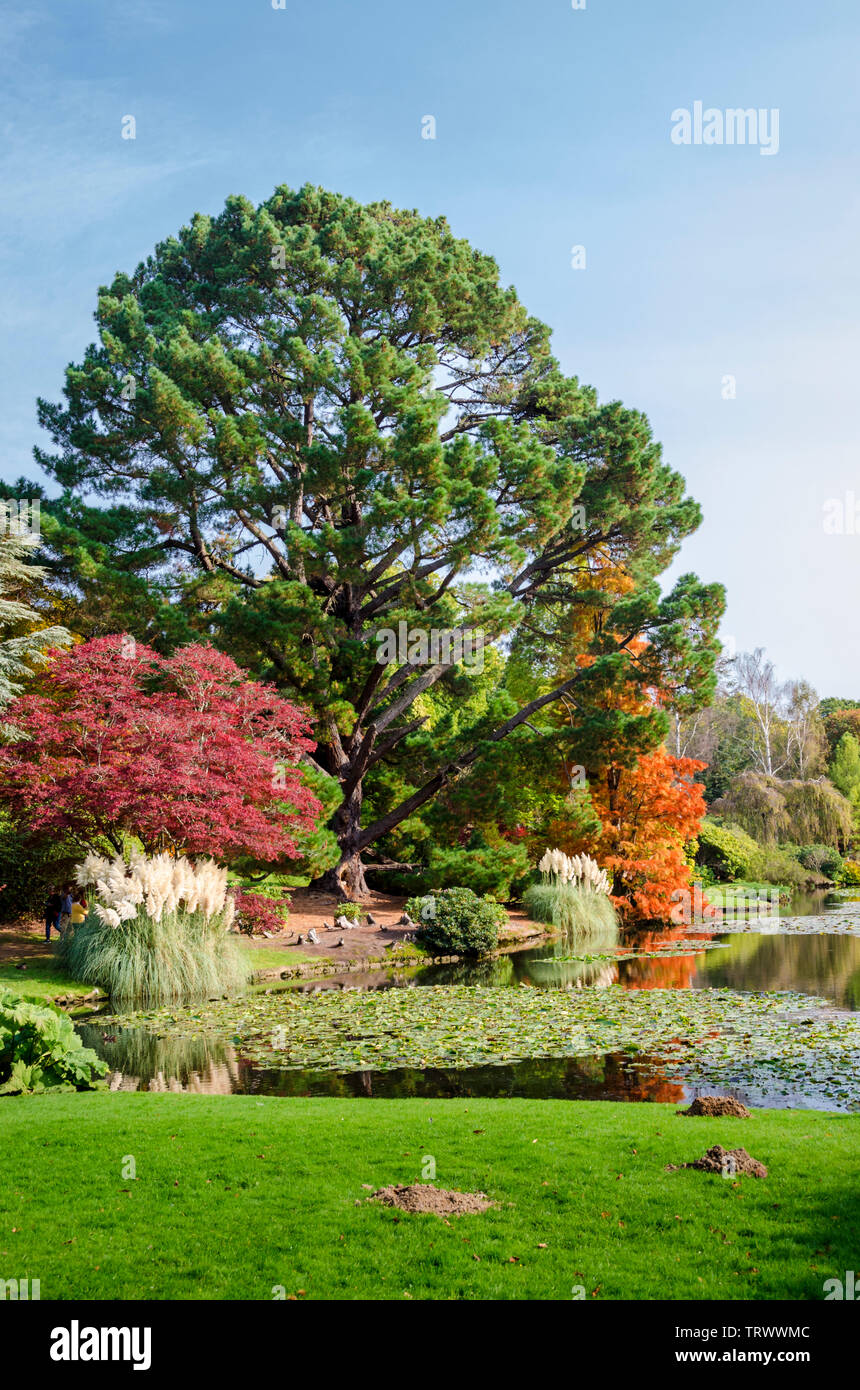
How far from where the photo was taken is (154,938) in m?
13.6

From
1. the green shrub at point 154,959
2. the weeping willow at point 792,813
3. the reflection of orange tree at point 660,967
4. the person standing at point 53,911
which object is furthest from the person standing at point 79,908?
the weeping willow at point 792,813

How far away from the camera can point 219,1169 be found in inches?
226

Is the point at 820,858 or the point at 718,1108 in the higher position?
the point at 718,1108

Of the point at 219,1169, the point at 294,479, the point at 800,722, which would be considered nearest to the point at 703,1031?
the point at 219,1169

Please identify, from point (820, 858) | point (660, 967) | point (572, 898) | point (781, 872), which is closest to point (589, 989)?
point (660, 967)

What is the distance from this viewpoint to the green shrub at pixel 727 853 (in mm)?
36281

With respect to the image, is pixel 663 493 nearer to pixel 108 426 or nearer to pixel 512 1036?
pixel 108 426

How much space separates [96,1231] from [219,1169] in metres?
1.06

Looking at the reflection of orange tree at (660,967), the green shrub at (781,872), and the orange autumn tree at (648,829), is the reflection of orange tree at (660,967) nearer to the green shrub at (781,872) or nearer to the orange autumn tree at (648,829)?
the orange autumn tree at (648,829)

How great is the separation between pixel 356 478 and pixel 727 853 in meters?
21.7

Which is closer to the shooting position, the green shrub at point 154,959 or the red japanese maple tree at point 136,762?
the green shrub at point 154,959

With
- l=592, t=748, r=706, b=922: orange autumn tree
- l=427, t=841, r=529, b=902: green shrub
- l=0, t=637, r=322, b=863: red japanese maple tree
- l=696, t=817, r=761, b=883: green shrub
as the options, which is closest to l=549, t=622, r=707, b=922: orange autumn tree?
l=592, t=748, r=706, b=922: orange autumn tree

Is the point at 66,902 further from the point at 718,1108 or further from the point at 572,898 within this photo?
the point at 718,1108

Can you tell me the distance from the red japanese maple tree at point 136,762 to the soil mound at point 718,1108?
32.3 ft
